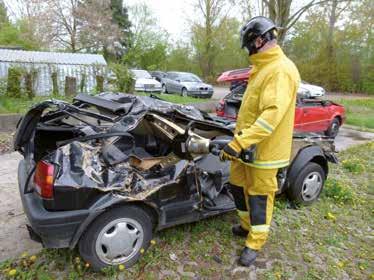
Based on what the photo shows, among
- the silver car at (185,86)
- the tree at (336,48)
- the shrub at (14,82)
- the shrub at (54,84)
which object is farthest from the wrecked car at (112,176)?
the tree at (336,48)

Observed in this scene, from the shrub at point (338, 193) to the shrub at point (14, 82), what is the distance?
7930 millimetres

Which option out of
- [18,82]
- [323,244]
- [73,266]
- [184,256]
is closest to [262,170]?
[184,256]

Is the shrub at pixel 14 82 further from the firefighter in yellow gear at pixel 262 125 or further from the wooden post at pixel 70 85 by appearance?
the firefighter in yellow gear at pixel 262 125

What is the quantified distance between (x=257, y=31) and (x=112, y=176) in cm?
160

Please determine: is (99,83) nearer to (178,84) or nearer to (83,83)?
(83,83)

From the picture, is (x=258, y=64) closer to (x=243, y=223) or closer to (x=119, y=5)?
(x=243, y=223)

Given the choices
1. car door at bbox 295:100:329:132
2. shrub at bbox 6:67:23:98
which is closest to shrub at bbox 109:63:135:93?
shrub at bbox 6:67:23:98

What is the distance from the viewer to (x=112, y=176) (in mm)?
2445

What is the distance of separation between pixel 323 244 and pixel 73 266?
8.02 feet

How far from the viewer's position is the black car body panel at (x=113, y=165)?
2.30m

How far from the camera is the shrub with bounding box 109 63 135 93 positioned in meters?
9.47

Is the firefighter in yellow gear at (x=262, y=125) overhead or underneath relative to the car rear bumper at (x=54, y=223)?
overhead

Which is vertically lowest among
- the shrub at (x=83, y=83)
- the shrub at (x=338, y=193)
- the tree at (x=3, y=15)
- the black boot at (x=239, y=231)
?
the black boot at (x=239, y=231)

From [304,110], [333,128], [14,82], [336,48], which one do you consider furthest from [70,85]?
[336,48]
